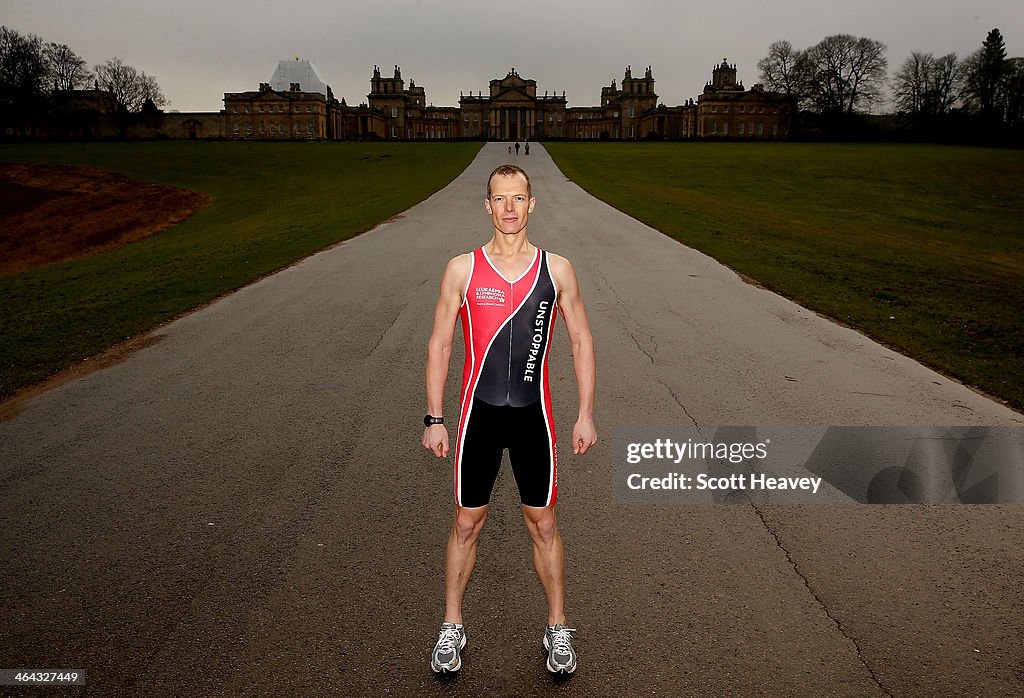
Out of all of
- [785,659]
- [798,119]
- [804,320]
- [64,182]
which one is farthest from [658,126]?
[785,659]

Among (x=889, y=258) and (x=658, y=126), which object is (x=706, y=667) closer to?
(x=889, y=258)

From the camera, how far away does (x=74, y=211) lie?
34844mm

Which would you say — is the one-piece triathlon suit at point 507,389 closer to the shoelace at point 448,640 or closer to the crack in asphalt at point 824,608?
the shoelace at point 448,640

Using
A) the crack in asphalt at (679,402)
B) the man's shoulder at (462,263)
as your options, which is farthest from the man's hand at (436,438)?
the crack in asphalt at (679,402)

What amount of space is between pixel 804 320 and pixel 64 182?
48.6 metres

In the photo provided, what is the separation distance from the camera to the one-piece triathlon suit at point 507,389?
11.6 feet

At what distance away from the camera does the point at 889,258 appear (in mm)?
18406

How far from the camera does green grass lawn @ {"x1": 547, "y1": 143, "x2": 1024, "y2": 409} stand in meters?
10.9

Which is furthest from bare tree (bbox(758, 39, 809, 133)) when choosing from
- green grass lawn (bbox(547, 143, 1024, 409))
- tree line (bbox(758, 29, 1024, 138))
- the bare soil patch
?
the bare soil patch

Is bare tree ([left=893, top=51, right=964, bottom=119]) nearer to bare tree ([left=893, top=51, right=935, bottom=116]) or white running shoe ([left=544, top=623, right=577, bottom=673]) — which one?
bare tree ([left=893, top=51, right=935, bottom=116])

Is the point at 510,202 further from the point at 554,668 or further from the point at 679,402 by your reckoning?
the point at 679,402

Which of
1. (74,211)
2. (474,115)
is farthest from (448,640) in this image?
(474,115)

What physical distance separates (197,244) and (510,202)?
69.7ft

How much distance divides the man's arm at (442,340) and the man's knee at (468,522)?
326mm
